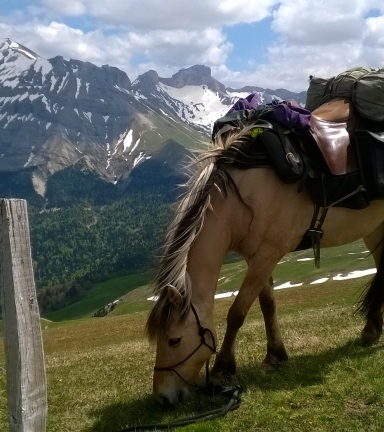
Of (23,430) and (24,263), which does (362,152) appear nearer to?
(24,263)

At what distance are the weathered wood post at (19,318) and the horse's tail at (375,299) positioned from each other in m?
6.05

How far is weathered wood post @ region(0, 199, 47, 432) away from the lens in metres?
4.15

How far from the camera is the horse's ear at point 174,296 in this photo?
5672mm

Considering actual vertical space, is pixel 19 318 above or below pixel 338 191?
below

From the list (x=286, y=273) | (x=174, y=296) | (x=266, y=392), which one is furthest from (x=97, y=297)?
(x=174, y=296)

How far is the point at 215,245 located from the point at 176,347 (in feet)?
4.29

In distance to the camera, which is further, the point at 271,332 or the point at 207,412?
the point at 271,332

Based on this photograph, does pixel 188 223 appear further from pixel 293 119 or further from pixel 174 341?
pixel 293 119

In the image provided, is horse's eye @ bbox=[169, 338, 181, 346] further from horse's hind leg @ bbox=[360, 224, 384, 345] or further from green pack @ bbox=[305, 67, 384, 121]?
green pack @ bbox=[305, 67, 384, 121]

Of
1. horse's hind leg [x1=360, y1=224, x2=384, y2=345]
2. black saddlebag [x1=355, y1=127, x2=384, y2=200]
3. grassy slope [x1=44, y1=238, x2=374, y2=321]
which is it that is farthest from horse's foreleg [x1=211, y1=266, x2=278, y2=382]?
grassy slope [x1=44, y1=238, x2=374, y2=321]

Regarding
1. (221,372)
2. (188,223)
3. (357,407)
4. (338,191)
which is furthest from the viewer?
(338,191)

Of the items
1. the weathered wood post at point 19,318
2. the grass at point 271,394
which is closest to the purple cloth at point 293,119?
the grass at point 271,394

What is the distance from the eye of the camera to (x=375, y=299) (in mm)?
8602

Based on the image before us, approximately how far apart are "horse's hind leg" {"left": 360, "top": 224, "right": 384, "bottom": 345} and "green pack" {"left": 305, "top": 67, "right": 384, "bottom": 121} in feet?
7.16
